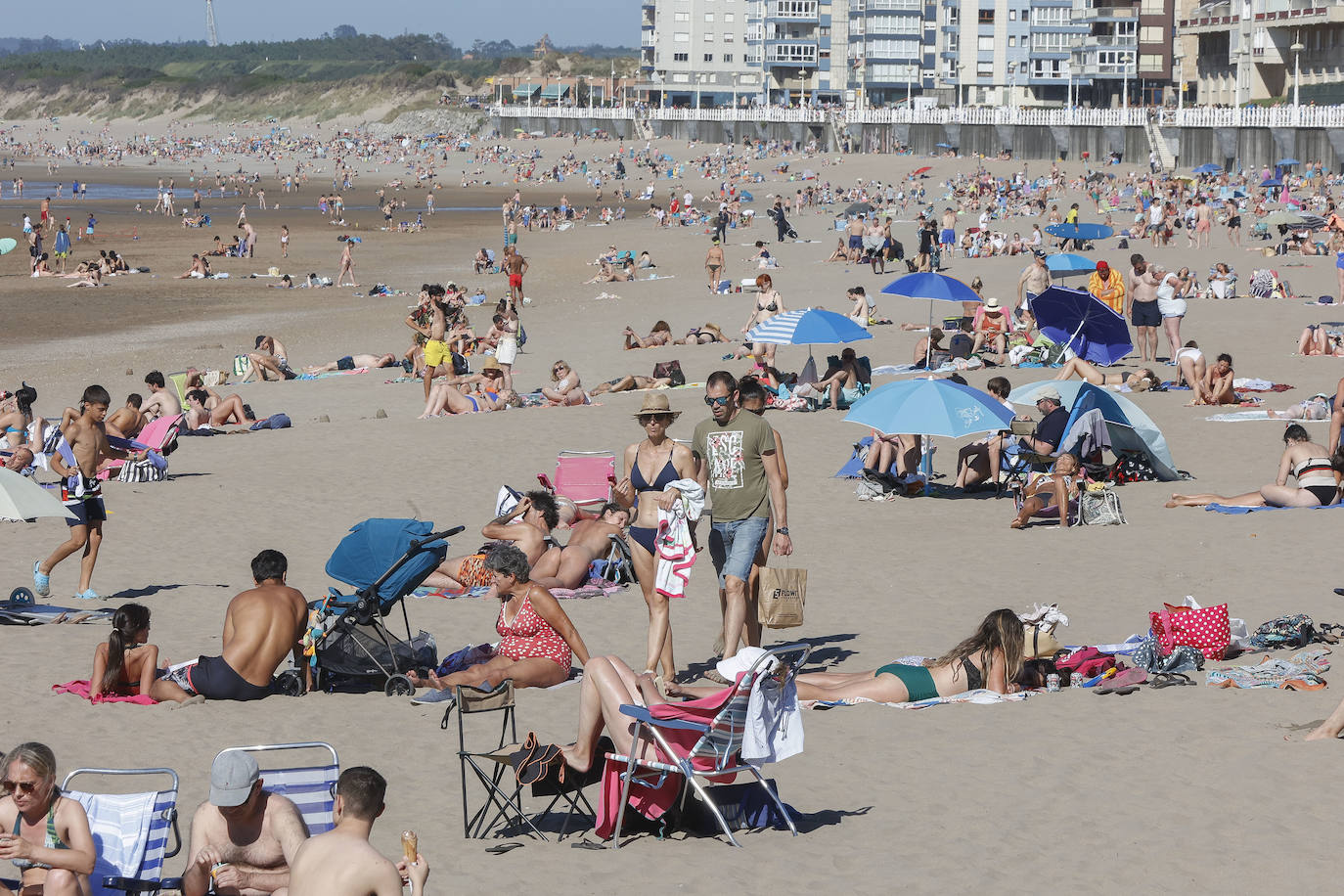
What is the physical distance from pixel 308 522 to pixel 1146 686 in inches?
282

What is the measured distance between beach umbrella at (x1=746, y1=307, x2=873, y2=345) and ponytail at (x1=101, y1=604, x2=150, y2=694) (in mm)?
8966

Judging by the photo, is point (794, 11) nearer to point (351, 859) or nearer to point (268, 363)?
point (268, 363)

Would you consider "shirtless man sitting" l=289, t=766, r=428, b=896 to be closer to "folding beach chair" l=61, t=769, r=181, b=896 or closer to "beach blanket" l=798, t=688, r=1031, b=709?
"folding beach chair" l=61, t=769, r=181, b=896

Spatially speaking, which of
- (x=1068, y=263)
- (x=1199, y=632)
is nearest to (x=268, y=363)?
(x=1068, y=263)

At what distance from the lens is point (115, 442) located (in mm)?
12898

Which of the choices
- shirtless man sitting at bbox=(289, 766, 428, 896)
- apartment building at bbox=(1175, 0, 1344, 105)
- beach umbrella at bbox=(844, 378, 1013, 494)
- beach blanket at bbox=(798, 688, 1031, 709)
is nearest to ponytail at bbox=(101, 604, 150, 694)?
beach blanket at bbox=(798, 688, 1031, 709)

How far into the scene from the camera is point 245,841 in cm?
503

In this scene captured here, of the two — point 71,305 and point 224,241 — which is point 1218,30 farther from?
point 71,305

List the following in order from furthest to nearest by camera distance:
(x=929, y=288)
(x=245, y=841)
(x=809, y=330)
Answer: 1. (x=929, y=288)
2. (x=809, y=330)
3. (x=245, y=841)

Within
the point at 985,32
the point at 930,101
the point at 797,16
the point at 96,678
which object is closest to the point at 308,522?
the point at 96,678

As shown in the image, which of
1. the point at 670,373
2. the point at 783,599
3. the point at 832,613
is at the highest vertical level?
the point at 783,599

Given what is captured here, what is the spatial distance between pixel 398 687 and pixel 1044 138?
68852 millimetres

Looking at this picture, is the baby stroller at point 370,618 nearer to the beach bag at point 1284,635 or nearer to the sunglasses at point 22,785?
the sunglasses at point 22,785

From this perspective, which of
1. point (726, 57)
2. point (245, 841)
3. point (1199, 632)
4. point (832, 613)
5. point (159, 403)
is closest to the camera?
point (245, 841)
